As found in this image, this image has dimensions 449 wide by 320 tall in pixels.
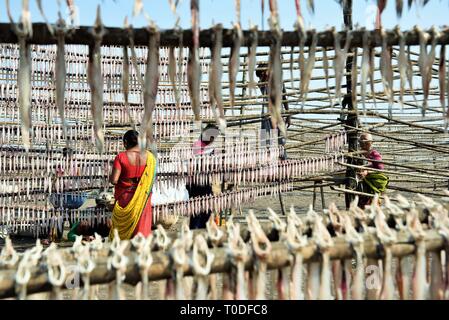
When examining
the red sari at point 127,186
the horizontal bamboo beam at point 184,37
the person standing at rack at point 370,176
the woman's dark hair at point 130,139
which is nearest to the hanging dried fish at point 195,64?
the horizontal bamboo beam at point 184,37

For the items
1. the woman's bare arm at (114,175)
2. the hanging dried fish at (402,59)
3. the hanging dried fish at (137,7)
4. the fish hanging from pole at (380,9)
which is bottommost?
the woman's bare arm at (114,175)

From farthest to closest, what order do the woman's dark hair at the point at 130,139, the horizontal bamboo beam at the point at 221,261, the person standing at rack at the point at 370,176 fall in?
the person standing at rack at the point at 370,176
the woman's dark hair at the point at 130,139
the horizontal bamboo beam at the point at 221,261


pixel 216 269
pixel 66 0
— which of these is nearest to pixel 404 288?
pixel 216 269

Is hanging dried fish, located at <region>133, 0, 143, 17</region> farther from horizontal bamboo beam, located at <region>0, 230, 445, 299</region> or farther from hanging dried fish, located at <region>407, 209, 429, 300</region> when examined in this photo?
hanging dried fish, located at <region>407, 209, 429, 300</region>

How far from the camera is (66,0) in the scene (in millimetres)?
1846

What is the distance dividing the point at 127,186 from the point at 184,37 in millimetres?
3085

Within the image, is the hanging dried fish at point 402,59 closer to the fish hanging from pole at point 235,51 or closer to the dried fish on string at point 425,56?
the dried fish on string at point 425,56

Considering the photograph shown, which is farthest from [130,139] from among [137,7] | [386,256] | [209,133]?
[386,256]

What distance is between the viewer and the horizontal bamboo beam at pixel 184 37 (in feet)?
5.80

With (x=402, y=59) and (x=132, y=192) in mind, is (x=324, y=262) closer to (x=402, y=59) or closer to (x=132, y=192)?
(x=402, y=59)

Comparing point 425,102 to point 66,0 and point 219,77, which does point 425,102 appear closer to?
point 219,77

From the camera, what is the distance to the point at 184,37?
187cm

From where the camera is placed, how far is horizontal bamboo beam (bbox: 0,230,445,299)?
5.06 feet

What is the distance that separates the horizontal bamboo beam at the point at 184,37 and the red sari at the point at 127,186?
288cm
